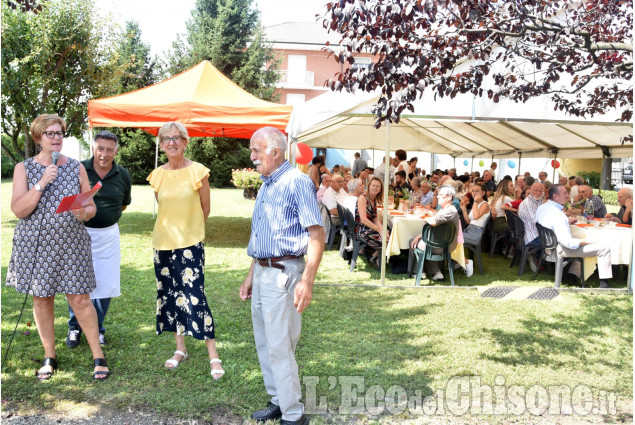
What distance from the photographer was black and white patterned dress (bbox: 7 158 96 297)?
3.88m

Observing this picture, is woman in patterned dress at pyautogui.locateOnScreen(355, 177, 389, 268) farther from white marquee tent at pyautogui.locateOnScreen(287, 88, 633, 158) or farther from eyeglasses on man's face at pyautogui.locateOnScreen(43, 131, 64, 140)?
eyeglasses on man's face at pyautogui.locateOnScreen(43, 131, 64, 140)

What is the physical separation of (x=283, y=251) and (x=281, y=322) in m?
0.39

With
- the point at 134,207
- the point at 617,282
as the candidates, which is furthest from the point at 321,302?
the point at 134,207

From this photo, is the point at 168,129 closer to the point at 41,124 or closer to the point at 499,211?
the point at 41,124

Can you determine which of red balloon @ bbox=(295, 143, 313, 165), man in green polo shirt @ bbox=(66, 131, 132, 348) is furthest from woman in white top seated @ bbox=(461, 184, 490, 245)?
man in green polo shirt @ bbox=(66, 131, 132, 348)

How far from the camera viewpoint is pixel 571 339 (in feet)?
17.4

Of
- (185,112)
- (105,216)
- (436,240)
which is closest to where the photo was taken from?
(105,216)

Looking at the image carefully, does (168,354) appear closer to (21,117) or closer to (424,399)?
(424,399)

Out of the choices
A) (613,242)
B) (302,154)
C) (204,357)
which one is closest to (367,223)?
(302,154)

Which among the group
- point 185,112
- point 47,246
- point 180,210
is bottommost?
point 47,246

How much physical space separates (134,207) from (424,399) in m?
15.3

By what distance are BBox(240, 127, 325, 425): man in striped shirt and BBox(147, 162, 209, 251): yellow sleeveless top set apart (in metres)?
0.92

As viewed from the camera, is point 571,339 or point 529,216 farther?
point 529,216

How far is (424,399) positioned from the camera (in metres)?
3.87
